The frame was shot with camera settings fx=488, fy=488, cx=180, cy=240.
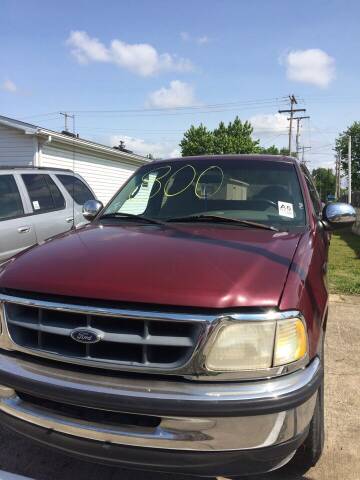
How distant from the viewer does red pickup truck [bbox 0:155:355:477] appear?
2.08 meters

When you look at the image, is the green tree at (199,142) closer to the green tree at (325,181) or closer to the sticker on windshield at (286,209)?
the sticker on windshield at (286,209)

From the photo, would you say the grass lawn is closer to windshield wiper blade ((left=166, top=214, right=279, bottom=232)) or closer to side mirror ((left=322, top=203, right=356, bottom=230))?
side mirror ((left=322, top=203, right=356, bottom=230))

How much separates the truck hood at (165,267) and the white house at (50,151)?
10.0 metres

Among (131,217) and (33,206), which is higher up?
(131,217)

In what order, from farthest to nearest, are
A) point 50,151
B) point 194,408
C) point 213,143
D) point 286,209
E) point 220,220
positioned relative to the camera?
point 213,143 < point 50,151 < point 286,209 < point 220,220 < point 194,408

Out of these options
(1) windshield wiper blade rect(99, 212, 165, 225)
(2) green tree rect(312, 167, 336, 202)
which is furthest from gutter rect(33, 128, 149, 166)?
(2) green tree rect(312, 167, 336, 202)

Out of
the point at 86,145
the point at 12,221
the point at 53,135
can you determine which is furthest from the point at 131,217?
the point at 86,145

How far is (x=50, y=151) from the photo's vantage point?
15.4 meters

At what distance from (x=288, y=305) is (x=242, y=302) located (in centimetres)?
22

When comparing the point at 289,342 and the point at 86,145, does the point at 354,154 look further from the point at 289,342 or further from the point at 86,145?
the point at 289,342

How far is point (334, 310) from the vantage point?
6.49m

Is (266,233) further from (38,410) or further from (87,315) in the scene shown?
(38,410)

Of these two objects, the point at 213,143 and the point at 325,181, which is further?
the point at 325,181

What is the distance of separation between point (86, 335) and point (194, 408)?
0.58m
